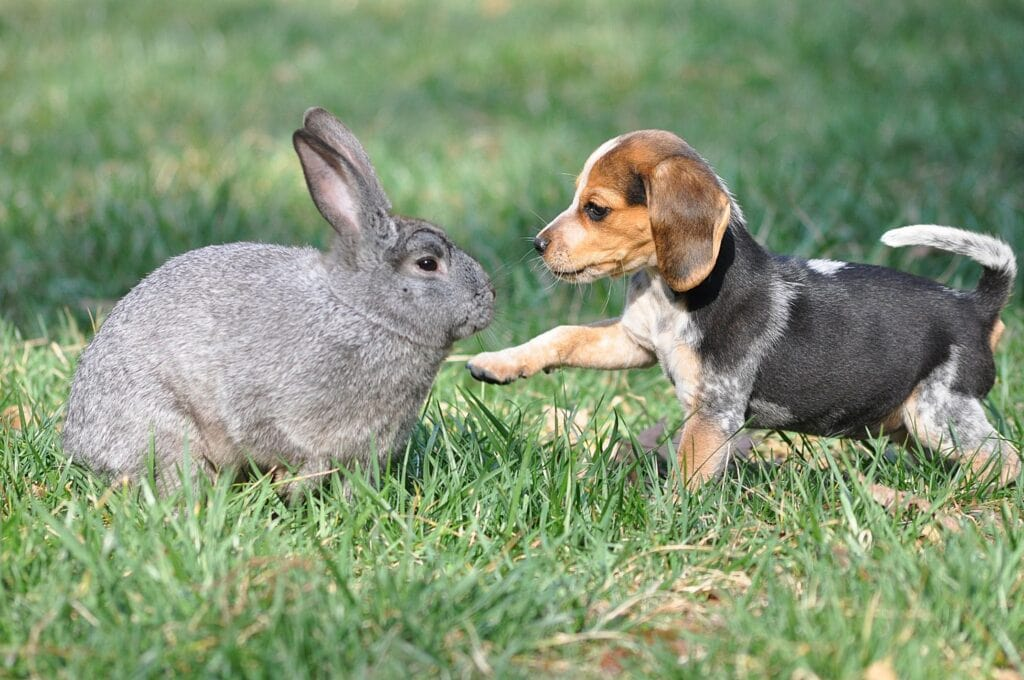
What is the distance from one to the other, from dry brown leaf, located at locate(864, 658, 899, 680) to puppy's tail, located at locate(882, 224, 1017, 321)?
5.51 feet


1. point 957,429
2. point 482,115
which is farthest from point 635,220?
point 482,115

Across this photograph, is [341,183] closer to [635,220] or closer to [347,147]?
[347,147]

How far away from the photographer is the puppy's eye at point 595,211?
3945 millimetres

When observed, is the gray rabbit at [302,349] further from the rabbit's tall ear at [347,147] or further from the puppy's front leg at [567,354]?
the puppy's front leg at [567,354]

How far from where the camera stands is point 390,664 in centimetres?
269

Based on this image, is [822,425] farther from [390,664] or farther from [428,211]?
[428,211]

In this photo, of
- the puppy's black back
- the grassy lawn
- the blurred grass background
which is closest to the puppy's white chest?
the puppy's black back

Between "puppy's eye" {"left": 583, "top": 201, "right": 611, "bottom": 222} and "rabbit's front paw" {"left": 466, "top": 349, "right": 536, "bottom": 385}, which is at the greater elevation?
"puppy's eye" {"left": 583, "top": 201, "right": 611, "bottom": 222}

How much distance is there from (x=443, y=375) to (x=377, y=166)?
109 inches

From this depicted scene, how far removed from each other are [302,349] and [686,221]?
1.17 metres

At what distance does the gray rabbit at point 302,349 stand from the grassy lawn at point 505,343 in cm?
15

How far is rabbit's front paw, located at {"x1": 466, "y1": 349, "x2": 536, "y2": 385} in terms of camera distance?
3.91 m

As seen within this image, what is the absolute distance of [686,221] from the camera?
3.77 metres

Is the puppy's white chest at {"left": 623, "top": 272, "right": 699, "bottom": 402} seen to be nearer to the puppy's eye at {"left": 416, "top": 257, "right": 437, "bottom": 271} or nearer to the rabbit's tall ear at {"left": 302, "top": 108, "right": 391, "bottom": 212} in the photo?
the puppy's eye at {"left": 416, "top": 257, "right": 437, "bottom": 271}
